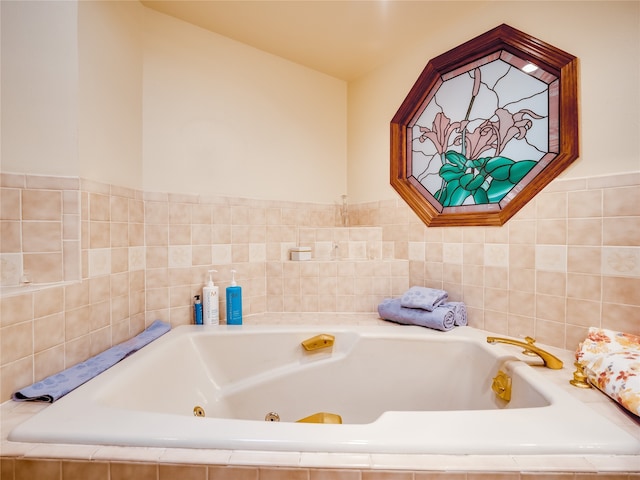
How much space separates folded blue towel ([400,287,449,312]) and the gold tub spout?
0.45 m

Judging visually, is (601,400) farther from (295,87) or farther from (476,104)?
(295,87)

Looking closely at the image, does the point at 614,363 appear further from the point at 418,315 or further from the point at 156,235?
the point at 156,235

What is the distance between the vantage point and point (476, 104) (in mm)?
1585

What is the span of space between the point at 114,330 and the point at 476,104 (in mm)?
2113

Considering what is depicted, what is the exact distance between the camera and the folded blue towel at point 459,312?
1505 mm

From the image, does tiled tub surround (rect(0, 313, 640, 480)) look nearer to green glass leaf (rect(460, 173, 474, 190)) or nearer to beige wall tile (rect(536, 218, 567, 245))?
beige wall tile (rect(536, 218, 567, 245))

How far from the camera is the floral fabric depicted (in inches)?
31.9

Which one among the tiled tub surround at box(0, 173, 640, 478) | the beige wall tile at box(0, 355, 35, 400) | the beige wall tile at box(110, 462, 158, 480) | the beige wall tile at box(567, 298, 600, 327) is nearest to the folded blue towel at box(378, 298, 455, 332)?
the tiled tub surround at box(0, 173, 640, 478)

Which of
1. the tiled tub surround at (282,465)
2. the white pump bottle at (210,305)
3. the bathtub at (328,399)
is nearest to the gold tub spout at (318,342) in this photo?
the bathtub at (328,399)

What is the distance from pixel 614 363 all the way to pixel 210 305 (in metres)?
1.65

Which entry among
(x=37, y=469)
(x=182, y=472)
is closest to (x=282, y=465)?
(x=182, y=472)

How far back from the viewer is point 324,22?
5.40ft

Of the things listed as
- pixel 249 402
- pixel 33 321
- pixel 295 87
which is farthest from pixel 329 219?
pixel 33 321

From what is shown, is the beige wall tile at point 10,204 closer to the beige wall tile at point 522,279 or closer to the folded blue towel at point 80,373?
the folded blue towel at point 80,373
